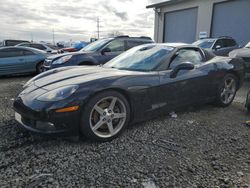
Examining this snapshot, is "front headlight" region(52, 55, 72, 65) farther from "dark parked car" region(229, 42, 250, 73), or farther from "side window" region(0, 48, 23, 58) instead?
"dark parked car" region(229, 42, 250, 73)

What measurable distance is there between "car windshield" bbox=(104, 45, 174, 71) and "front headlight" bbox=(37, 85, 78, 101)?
3.76 ft

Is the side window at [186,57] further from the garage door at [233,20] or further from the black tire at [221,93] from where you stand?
the garage door at [233,20]

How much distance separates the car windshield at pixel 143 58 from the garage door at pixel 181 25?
1227cm

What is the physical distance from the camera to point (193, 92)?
3.88 m

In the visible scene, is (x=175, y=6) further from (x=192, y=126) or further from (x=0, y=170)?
(x=0, y=170)

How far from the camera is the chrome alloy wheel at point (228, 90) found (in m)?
4.52

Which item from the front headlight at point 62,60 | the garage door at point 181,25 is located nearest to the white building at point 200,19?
the garage door at point 181,25

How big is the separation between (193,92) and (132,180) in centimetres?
222

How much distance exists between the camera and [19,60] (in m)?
8.48

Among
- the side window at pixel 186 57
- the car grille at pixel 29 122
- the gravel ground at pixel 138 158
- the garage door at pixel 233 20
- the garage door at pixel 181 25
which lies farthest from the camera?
the garage door at pixel 181 25

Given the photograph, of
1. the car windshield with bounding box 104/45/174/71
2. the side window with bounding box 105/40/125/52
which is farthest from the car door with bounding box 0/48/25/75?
the car windshield with bounding box 104/45/174/71

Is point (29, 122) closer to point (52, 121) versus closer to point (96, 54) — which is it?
point (52, 121)

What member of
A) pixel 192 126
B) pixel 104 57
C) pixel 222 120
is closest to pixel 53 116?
pixel 192 126

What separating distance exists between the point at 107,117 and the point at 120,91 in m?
0.39
